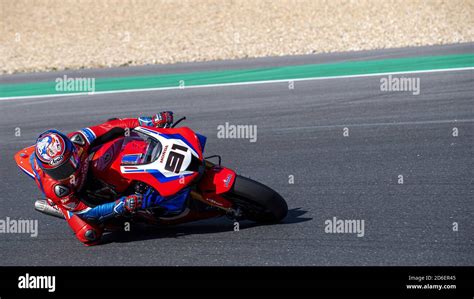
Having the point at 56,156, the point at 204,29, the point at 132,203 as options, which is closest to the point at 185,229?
the point at 132,203

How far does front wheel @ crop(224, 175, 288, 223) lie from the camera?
237 inches

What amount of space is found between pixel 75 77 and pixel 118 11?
14822mm

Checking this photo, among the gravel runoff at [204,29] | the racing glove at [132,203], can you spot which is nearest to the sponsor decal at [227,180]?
the racing glove at [132,203]

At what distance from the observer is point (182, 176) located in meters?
5.81

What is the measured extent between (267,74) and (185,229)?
10.1 m

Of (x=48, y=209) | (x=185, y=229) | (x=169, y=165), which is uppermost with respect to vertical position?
(x=169, y=165)

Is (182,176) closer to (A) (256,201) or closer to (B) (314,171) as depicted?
(A) (256,201)

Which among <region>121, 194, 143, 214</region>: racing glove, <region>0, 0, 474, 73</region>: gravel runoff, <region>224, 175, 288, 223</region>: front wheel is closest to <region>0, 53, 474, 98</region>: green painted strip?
<region>0, 0, 474, 73</region>: gravel runoff

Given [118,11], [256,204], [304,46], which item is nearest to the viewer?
[256,204]

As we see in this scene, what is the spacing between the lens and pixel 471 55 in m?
16.2

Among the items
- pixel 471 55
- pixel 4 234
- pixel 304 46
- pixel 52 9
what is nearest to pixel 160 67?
pixel 304 46
